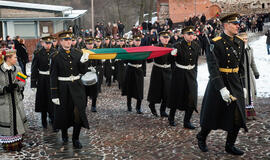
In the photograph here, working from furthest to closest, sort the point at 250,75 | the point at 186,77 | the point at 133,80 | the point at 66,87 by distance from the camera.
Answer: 1. the point at 133,80
2. the point at 250,75
3. the point at 186,77
4. the point at 66,87

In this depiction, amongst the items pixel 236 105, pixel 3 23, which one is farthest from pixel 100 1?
pixel 236 105

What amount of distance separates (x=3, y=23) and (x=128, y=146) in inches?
1024

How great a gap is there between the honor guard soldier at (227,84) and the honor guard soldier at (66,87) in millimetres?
2275

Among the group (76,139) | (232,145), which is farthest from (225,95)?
(76,139)

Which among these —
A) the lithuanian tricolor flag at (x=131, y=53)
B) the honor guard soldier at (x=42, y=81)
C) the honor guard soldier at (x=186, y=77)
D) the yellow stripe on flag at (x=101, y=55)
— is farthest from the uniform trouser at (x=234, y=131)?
the honor guard soldier at (x=42, y=81)

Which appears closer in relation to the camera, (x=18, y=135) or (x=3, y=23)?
(x=18, y=135)

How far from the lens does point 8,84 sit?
7.34 metres

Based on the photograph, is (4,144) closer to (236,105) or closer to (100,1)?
(236,105)

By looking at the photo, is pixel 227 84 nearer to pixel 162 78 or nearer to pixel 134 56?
pixel 162 78

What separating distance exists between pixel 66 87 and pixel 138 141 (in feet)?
5.43

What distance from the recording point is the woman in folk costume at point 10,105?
7254mm

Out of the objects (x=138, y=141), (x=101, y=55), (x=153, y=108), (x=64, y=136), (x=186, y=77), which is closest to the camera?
(x=138, y=141)

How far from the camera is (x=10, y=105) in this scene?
730cm

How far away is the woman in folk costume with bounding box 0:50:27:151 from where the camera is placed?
23.8ft
